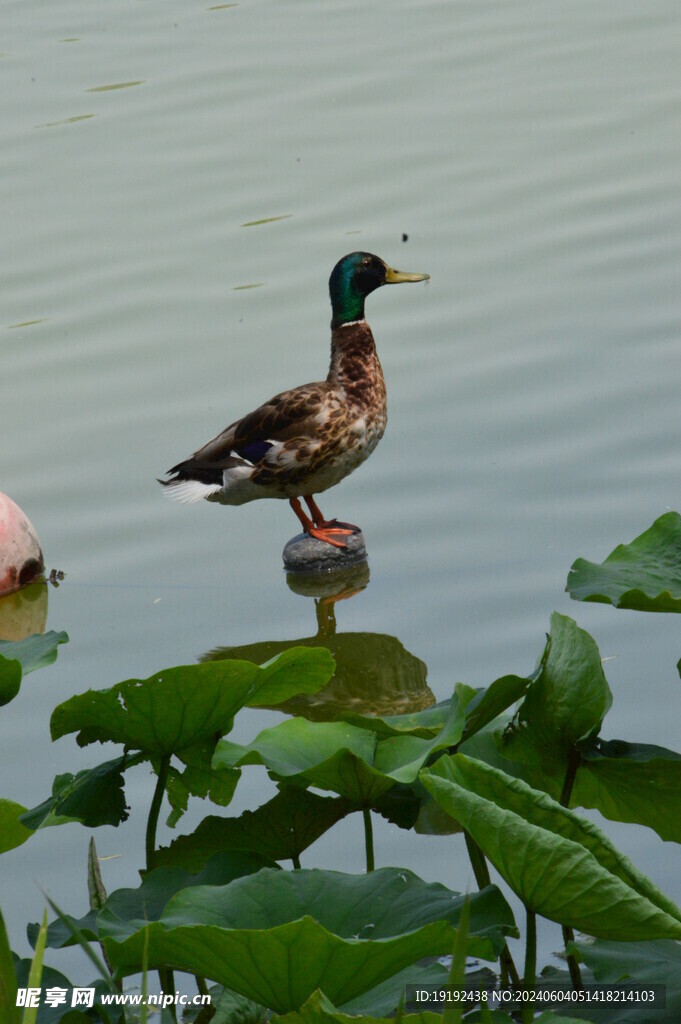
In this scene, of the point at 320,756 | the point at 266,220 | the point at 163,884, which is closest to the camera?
the point at 163,884

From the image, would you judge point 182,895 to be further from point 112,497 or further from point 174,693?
point 112,497

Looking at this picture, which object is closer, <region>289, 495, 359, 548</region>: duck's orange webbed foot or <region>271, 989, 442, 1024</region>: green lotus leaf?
<region>271, 989, 442, 1024</region>: green lotus leaf

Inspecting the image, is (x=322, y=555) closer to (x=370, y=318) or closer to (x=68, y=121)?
(x=370, y=318)

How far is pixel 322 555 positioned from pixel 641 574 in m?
2.14

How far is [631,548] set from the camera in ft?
8.87

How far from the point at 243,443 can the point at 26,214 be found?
4.11m

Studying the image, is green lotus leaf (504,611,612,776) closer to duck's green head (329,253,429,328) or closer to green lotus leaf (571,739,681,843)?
green lotus leaf (571,739,681,843)

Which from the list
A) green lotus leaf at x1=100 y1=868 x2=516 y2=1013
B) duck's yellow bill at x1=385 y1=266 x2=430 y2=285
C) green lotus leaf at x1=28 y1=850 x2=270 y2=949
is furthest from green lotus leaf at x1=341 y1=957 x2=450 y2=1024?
duck's yellow bill at x1=385 y1=266 x2=430 y2=285

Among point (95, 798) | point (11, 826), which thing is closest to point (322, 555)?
point (95, 798)

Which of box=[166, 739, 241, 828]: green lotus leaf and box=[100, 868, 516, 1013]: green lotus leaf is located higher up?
box=[100, 868, 516, 1013]: green lotus leaf

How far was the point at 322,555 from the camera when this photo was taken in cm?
470

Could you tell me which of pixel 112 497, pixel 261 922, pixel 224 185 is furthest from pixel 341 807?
pixel 224 185

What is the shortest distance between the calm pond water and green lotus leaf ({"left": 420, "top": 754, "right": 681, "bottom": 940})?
597 millimetres

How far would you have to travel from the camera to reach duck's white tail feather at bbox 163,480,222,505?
492cm
